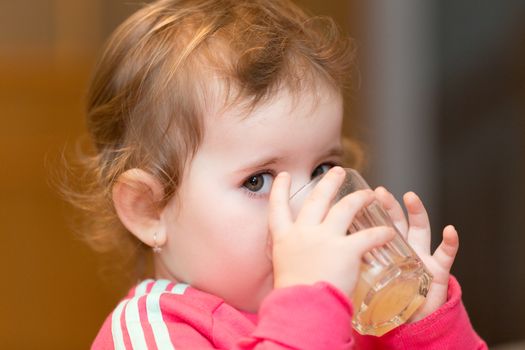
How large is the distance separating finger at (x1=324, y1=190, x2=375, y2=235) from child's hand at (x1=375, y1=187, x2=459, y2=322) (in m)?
0.19

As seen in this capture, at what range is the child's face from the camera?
1.10 metres

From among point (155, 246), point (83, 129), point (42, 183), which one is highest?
point (155, 246)

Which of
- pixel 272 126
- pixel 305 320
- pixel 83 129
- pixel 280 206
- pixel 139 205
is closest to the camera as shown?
pixel 305 320

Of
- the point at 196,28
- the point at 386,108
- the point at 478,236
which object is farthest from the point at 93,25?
the point at 196,28

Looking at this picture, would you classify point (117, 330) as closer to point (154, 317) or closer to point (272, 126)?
point (154, 317)

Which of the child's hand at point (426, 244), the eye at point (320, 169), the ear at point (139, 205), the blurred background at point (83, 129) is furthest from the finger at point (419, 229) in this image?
the blurred background at point (83, 129)

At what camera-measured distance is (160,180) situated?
3.81ft

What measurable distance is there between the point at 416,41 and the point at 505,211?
789 mm

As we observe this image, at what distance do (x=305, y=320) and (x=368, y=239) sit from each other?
0.39 ft

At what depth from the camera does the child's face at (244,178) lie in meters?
1.10

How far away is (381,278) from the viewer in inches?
38.6

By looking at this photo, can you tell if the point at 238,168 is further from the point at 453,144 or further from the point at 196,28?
the point at 453,144

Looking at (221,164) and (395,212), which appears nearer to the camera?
(221,164)

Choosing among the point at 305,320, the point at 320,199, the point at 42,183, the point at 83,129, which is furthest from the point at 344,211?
the point at 42,183
